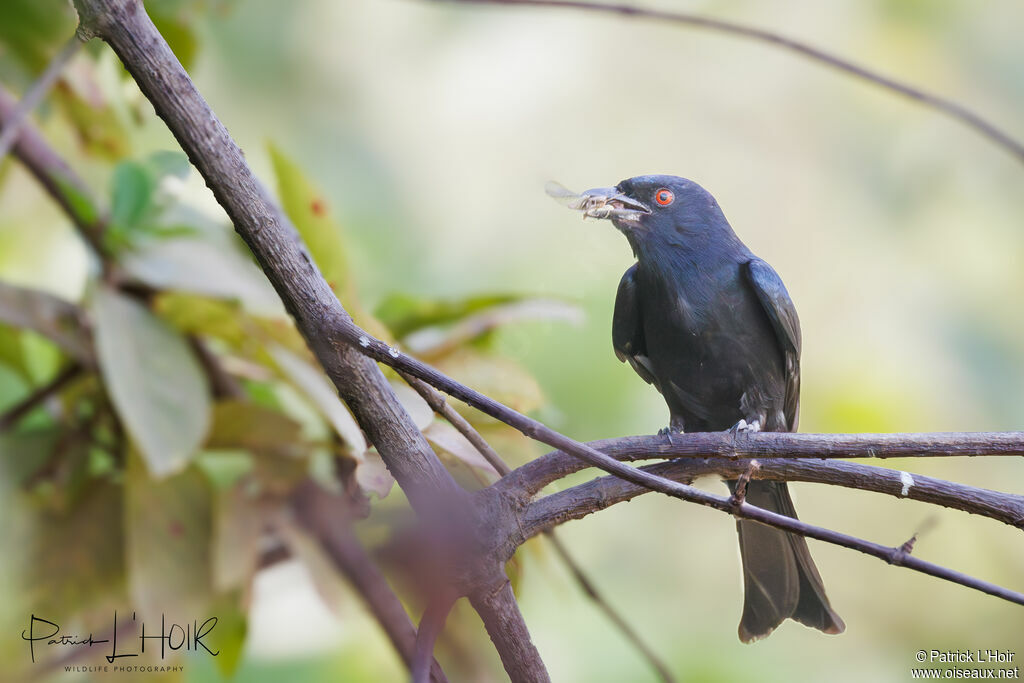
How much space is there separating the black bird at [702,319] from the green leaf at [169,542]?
0.71 metres

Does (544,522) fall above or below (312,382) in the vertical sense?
below

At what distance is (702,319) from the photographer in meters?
1.05

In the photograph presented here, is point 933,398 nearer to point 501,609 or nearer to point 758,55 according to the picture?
point 758,55

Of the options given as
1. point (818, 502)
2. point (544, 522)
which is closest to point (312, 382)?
point (544, 522)

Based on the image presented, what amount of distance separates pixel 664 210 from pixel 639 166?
0.30m

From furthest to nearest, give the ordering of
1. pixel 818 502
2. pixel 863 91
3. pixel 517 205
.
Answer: pixel 863 91
pixel 517 205
pixel 818 502

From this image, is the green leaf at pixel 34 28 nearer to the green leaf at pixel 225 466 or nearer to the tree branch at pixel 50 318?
the tree branch at pixel 50 318

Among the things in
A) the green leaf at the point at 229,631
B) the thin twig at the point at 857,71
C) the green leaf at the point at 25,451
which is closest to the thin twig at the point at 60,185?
the green leaf at the point at 25,451

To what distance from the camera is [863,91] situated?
240 cm

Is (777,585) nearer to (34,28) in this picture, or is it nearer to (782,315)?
(782,315)

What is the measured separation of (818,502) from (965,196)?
1060 mm

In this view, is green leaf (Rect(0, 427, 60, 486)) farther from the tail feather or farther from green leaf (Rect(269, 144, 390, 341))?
the tail feather

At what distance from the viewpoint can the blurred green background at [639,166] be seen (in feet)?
5.13

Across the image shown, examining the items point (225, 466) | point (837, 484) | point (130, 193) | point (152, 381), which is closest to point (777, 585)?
point (837, 484)
